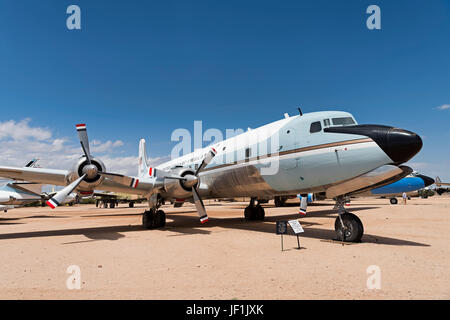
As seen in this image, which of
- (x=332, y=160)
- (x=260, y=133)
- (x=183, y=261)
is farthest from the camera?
(x=260, y=133)

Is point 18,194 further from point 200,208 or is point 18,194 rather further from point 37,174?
point 200,208

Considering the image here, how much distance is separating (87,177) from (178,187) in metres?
3.71

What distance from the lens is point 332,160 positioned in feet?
29.7

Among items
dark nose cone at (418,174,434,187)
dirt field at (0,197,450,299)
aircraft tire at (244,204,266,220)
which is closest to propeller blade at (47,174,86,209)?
dirt field at (0,197,450,299)

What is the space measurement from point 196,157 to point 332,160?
31.0ft

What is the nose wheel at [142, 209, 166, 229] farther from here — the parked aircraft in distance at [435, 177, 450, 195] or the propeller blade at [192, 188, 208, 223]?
the parked aircraft in distance at [435, 177, 450, 195]

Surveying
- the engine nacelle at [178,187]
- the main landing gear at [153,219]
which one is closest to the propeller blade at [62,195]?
the engine nacelle at [178,187]

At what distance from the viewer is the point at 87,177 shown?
11.3 m

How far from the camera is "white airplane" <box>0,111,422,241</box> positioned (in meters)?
8.28

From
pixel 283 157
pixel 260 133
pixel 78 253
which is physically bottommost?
pixel 78 253

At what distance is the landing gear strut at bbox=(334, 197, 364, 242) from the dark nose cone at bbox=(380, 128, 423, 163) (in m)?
2.32
